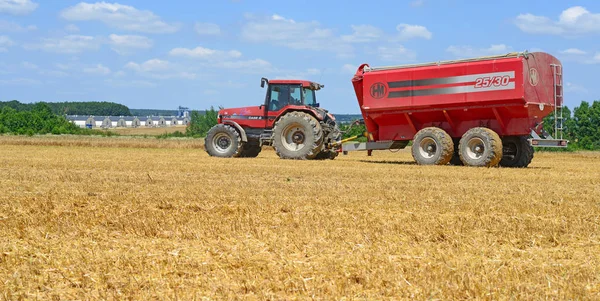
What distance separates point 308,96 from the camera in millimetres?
21250

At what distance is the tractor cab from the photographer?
20.9 metres

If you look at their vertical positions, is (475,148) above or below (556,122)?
below

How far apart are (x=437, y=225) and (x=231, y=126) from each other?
14.8 m

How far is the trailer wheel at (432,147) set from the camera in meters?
18.4

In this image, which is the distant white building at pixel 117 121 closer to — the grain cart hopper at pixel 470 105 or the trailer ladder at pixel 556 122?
the grain cart hopper at pixel 470 105

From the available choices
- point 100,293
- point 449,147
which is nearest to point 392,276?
point 100,293

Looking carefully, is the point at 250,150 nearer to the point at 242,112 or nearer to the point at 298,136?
the point at 242,112

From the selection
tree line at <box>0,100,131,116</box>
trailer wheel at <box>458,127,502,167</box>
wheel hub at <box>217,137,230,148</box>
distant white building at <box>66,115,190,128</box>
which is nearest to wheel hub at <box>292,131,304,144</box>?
wheel hub at <box>217,137,230,148</box>

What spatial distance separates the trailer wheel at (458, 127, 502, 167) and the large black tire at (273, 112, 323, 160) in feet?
13.6

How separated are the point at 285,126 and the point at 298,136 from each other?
51 centimetres

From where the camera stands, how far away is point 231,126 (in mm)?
22312

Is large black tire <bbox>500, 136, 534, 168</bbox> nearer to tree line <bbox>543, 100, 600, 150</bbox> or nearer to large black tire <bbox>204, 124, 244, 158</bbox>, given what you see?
large black tire <bbox>204, 124, 244, 158</bbox>

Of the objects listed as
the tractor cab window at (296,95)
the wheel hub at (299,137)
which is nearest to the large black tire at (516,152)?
the wheel hub at (299,137)

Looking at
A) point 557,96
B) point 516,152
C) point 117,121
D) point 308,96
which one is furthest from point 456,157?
point 117,121
